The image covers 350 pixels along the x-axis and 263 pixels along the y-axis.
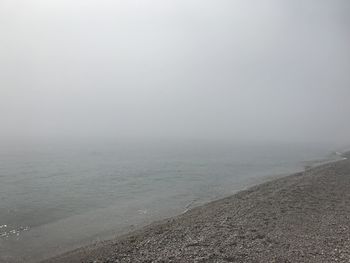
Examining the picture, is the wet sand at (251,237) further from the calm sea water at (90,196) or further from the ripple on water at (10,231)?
the ripple on water at (10,231)

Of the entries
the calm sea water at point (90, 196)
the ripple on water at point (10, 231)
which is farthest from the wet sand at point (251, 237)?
the ripple on water at point (10, 231)

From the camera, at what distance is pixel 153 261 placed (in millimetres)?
15609

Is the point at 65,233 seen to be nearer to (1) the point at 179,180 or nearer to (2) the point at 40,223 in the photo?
(2) the point at 40,223

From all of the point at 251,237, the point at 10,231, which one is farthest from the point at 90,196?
the point at 251,237

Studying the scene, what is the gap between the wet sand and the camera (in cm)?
1583

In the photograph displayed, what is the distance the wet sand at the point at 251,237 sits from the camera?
15.8 metres

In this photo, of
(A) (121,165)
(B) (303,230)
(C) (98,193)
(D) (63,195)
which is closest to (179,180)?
(C) (98,193)

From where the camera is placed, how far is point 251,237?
18.3 meters

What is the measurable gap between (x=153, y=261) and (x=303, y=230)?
8707 millimetres

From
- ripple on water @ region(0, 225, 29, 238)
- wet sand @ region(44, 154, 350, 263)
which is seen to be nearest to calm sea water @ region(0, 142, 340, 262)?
ripple on water @ region(0, 225, 29, 238)

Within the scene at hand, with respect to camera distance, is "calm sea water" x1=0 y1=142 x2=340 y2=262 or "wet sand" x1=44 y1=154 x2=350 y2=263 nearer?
"wet sand" x1=44 y1=154 x2=350 y2=263

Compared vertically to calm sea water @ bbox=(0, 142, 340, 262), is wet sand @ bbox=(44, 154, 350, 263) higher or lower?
higher

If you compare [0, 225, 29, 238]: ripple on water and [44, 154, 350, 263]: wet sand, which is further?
[0, 225, 29, 238]: ripple on water

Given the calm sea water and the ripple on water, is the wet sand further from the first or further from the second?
the ripple on water
